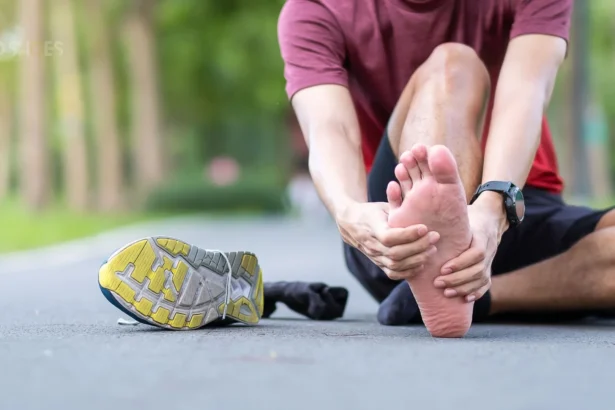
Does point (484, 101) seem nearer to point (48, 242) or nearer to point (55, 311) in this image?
point (55, 311)

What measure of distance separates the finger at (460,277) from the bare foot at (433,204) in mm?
21

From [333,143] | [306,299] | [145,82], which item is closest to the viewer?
[333,143]

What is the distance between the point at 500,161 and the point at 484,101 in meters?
0.20

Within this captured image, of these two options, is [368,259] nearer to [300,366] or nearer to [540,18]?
[540,18]

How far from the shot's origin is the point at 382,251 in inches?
116

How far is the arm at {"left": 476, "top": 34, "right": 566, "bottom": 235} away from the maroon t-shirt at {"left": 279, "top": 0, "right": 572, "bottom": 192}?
0.10 m

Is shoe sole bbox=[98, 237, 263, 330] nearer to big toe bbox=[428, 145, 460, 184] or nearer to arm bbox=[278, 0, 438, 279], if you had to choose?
arm bbox=[278, 0, 438, 279]

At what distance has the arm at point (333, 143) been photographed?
338cm

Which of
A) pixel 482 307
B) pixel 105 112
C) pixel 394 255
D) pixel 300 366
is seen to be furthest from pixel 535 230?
pixel 105 112

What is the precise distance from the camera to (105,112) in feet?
86.6

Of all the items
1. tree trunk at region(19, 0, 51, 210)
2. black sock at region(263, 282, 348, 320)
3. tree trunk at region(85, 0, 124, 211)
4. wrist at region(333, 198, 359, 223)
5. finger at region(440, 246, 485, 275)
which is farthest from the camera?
tree trunk at region(85, 0, 124, 211)

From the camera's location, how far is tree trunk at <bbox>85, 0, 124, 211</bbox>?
25.8 metres

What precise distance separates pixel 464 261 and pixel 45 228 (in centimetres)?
1383

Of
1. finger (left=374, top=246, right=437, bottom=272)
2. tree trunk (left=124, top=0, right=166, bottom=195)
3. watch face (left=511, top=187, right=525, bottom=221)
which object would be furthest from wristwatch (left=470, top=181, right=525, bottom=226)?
tree trunk (left=124, top=0, right=166, bottom=195)
